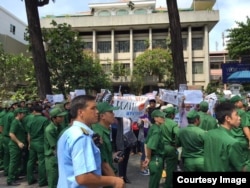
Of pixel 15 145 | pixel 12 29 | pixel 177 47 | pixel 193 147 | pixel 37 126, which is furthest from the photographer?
pixel 12 29

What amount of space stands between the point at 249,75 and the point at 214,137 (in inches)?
412

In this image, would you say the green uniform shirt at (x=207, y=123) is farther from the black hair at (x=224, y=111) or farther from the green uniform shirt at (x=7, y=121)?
the green uniform shirt at (x=7, y=121)

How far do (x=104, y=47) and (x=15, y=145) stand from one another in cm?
4736

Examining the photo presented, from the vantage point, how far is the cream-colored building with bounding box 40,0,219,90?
172 ft

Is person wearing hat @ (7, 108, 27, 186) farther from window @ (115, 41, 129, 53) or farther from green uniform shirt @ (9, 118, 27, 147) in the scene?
window @ (115, 41, 129, 53)

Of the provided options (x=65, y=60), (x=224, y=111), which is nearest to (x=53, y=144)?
(x=224, y=111)

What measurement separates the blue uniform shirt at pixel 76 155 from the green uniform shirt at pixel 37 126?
5.21 metres

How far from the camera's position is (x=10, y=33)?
4781cm

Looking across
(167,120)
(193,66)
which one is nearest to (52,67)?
(167,120)

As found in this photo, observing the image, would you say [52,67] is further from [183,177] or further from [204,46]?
[204,46]

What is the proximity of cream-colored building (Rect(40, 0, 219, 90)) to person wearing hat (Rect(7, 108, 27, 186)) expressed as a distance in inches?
1646

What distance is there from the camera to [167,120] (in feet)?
22.6

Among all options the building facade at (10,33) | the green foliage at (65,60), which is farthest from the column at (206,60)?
the green foliage at (65,60)

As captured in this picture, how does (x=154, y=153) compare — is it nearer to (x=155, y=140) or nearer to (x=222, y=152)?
(x=155, y=140)
